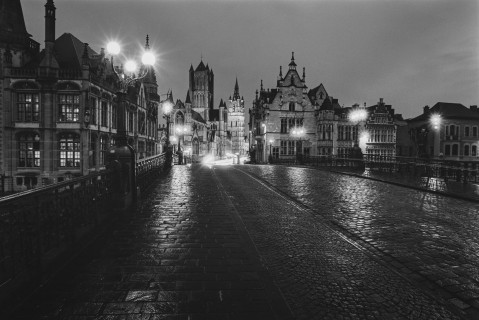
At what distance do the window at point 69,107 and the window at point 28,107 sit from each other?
236 centimetres

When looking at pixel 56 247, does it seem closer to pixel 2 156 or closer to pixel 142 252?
pixel 142 252

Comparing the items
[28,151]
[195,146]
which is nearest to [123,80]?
[28,151]

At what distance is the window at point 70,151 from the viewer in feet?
102

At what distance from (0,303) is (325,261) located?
438 cm

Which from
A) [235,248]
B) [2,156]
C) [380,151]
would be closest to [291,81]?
[380,151]

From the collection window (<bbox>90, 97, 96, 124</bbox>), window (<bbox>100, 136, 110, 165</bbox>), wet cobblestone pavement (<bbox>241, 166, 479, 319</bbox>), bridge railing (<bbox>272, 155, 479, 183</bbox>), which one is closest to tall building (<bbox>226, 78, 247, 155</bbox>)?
bridge railing (<bbox>272, 155, 479, 183</bbox>)

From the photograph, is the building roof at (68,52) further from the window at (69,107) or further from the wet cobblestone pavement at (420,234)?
the wet cobblestone pavement at (420,234)

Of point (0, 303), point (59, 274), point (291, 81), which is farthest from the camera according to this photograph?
point (291, 81)

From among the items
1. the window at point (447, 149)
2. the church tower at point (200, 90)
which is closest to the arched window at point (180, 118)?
the church tower at point (200, 90)

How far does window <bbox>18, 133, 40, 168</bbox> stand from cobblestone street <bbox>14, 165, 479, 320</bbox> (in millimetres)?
29407

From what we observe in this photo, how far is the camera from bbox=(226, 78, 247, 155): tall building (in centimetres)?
12781

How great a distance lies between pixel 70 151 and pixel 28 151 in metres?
4.29

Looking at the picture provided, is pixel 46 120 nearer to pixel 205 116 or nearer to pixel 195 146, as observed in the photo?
pixel 195 146

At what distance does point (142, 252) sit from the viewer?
512 centimetres
